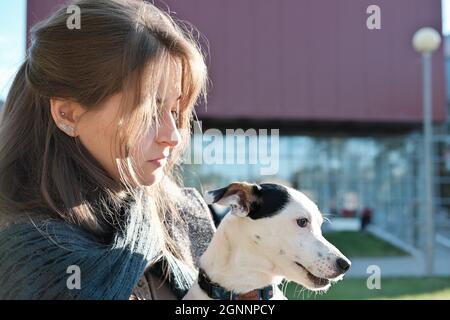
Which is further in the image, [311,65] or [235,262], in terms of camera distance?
[311,65]

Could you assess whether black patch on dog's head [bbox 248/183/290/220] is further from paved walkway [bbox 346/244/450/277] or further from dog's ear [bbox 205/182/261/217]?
paved walkway [bbox 346/244/450/277]

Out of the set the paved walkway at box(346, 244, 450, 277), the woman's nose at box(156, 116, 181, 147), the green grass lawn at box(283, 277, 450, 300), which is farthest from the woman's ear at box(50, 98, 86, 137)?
the paved walkway at box(346, 244, 450, 277)

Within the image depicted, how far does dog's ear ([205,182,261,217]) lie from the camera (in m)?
1.30

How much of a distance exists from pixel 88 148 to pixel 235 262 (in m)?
0.45

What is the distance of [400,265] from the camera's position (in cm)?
722

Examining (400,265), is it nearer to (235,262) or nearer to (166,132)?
(235,262)

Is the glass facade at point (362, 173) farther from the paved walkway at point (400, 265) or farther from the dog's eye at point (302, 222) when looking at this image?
the dog's eye at point (302, 222)

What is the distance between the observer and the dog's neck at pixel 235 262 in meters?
1.35

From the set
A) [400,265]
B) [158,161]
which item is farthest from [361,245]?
[158,161]

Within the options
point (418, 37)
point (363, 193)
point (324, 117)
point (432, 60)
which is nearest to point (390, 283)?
point (418, 37)

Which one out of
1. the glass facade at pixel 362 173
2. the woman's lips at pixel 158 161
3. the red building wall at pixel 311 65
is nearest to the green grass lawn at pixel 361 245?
the glass facade at pixel 362 173

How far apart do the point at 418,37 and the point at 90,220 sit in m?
5.39
